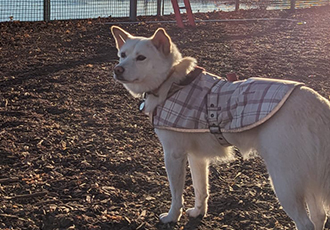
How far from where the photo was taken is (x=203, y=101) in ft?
11.2

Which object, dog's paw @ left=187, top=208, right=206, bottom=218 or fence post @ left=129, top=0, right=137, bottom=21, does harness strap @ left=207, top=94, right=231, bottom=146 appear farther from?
fence post @ left=129, top=0, right=137, bottom=21

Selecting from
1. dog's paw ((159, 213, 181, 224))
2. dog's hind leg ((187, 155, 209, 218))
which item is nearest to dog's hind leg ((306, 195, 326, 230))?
dog's hind leg ((187, 155, 209, 218))

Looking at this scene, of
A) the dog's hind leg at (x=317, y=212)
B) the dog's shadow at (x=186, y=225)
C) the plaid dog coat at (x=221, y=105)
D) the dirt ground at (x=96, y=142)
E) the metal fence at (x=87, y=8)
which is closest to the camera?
the plaid dog coat at (x=221, y=105)

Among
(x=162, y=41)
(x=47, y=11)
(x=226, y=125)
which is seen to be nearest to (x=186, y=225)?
(x=226, y=125)

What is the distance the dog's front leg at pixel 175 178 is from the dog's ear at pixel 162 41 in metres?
0.79

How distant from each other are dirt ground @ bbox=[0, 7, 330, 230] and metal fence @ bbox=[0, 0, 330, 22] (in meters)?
1.51

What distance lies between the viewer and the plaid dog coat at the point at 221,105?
3.08 m

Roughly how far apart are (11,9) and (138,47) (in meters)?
9.39

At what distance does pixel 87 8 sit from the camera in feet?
43.2

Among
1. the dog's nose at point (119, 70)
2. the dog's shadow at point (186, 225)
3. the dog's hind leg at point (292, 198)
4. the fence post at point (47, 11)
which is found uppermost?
the fence post at point (47, 11)

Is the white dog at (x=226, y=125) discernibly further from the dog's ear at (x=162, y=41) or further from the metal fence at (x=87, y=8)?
the metal fence at (x=87, y=8)

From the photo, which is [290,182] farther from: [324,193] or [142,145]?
[142,145]

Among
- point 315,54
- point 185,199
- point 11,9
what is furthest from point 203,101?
point 11,9

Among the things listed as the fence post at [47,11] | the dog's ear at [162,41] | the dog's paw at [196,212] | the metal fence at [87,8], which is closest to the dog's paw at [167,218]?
the dog's paw at [196,212]
